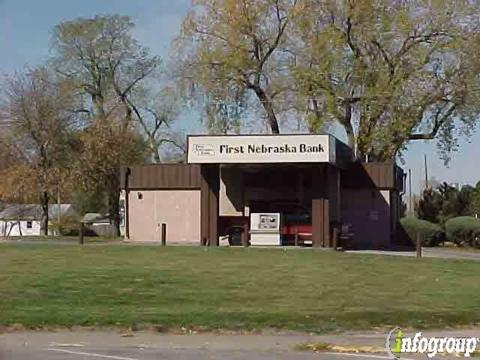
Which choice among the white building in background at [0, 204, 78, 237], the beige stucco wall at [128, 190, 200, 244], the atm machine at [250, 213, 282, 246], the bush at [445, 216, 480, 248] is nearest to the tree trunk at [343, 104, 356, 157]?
the bush at [445, 216, 480, 248]

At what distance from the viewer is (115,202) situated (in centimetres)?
7294

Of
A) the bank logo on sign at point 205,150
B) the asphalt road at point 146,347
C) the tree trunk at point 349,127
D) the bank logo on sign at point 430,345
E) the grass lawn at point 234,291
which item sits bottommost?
the asphalt road at point 146,347

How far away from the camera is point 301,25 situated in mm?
56188

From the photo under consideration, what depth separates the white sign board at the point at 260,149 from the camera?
151 ft

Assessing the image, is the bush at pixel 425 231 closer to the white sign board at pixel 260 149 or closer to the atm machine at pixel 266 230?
the white sign board at pixel 260 149

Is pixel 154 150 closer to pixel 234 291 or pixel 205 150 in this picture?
pixel 205 150

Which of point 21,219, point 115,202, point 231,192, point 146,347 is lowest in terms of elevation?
point 146,347

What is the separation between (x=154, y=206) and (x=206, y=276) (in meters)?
28.9

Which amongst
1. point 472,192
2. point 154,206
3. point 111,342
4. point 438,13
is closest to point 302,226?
point 154,206

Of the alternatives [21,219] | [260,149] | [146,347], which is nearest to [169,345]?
[146,347]

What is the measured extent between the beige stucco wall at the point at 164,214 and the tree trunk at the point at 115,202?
15.8m

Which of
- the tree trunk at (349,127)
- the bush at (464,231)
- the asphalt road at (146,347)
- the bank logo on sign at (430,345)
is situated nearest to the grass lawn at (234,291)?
the asphalt road at (146,347)

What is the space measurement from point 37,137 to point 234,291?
5059 cm

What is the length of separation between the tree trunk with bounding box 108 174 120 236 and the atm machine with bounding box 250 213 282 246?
82.3 feet
